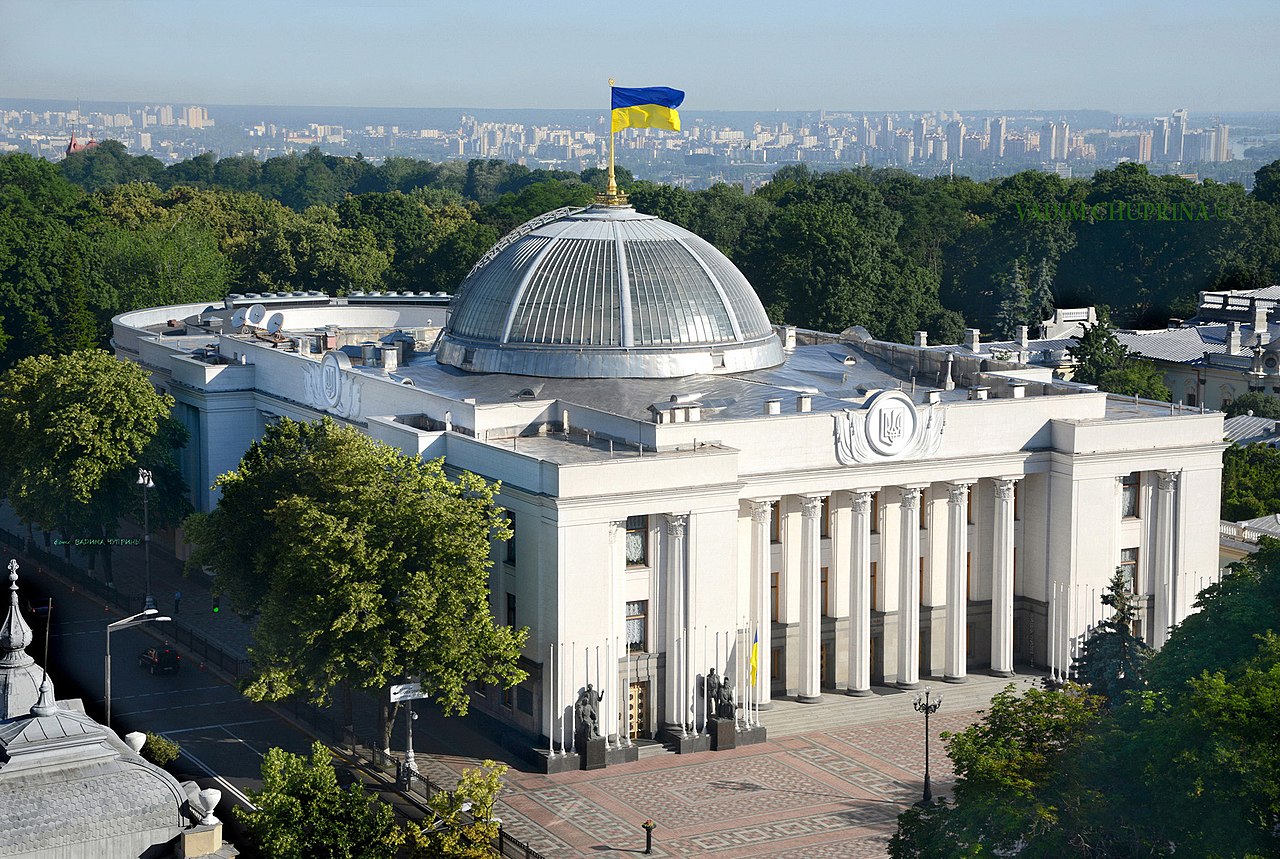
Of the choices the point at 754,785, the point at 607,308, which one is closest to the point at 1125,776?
the point at 754,785

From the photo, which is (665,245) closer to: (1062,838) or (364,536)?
(364,536)

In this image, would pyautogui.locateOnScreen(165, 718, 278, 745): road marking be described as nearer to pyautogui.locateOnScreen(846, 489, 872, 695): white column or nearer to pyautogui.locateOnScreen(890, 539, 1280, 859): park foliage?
pyautogui.locateOnScreen(846, 489, 872, 695): white column

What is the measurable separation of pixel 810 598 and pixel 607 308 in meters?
14.9

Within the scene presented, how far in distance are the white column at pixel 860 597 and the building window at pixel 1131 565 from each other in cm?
1037

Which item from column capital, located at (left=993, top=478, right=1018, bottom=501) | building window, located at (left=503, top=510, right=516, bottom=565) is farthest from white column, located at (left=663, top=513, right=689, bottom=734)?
column capital, located at (left=993, top=478, right=1018, bottom=501)

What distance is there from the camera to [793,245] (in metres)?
144

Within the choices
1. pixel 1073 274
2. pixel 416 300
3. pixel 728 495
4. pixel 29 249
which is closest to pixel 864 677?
pixel 728 495

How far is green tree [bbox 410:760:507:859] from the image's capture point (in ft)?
165

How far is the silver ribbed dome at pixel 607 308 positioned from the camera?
80.3 metres

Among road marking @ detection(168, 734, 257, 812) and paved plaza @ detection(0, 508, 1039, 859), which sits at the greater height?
road marking @ detection(168, 734, 257, 812)

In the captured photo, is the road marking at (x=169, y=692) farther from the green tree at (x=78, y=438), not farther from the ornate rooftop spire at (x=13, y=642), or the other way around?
the ornate rooftop spire at (x=13, y=642)

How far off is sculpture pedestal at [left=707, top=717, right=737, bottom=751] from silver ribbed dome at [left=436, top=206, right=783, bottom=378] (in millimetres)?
16579

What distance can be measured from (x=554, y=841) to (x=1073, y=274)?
432ft

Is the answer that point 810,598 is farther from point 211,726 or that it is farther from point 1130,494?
point 211,726
